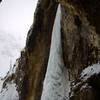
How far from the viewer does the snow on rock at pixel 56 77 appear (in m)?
7.39

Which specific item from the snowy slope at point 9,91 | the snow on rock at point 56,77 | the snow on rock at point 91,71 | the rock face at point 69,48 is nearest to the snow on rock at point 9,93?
the snowy slope at point 9,91

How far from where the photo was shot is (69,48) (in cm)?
759

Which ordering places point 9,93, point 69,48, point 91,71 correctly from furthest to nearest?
1. point 9,93
2. point 69,48
3. point 91,71

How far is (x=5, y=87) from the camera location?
417 inches

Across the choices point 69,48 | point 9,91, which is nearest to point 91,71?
point 69,48

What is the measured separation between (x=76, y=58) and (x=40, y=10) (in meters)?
2.41

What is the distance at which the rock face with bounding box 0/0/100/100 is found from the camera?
5.88m

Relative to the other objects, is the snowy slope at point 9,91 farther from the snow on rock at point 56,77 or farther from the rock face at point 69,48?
the snow on rock at point 56,77

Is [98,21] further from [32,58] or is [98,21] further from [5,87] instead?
[5,87]

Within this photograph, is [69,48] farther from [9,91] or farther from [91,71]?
[9,91]

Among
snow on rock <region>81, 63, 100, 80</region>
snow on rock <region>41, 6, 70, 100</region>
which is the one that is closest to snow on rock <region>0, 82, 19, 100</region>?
snow on rock <region>41, 6, 70, 100</region>

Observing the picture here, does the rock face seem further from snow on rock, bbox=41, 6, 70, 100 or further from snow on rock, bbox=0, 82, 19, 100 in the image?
snow on rock, bbox=0, 82, 19, 100

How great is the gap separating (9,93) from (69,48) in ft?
11.0

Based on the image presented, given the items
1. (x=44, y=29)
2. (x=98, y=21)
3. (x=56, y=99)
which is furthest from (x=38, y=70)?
(x=98, y=21)
